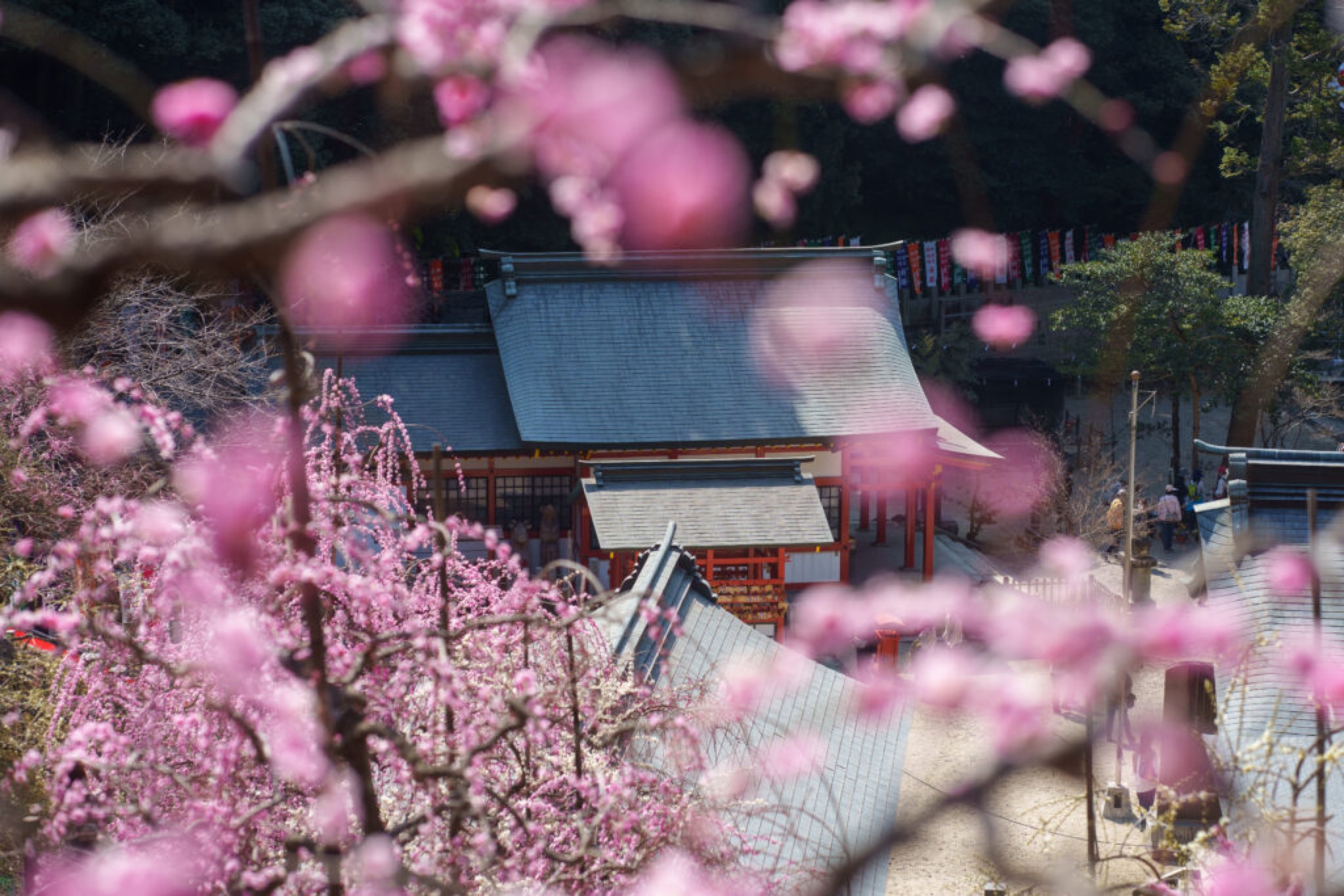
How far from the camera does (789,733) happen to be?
22.0ft

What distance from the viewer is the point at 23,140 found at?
16.1 m

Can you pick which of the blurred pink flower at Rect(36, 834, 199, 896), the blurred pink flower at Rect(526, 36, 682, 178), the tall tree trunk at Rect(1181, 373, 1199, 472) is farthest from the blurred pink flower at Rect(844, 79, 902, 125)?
the tall tree trunk at Rect(1181, 373, 1199, 472)

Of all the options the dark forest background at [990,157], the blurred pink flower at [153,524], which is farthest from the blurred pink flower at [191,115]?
the dark forest background at [990,157]

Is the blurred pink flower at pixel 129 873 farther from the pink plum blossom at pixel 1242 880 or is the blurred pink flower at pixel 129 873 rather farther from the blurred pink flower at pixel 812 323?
the blurred pink flower at pixel 812 323

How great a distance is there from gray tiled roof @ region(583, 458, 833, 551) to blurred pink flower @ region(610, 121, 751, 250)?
8558 millimetres

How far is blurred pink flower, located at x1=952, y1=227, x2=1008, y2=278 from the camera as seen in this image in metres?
25.2

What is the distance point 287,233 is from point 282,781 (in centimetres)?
295

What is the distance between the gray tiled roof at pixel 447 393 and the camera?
15.3m

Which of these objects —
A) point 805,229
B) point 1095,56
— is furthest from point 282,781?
point 1095,56

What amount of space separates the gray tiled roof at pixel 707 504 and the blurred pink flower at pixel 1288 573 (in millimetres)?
4994

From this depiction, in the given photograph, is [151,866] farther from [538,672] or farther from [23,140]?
[23,140]

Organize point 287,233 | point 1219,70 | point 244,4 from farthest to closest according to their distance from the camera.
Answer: point 1219,70 < point 244,4 < point 287,233

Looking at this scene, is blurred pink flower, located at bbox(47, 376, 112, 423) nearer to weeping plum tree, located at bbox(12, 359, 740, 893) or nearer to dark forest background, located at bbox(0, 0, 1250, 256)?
weeping plum tree, located at bbox(12, 359, 740, 893)

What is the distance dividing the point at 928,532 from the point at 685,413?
3249mm
